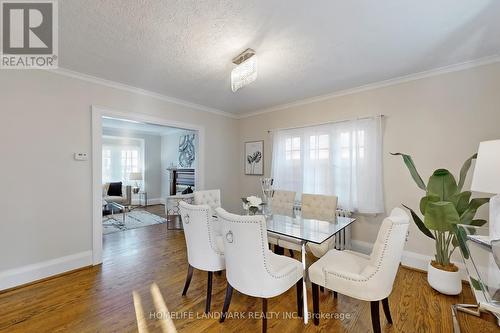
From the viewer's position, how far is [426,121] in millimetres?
2645

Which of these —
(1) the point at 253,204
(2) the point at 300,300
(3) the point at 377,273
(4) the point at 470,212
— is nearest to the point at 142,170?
(1) the point at 253,204

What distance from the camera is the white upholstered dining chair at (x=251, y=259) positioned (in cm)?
146

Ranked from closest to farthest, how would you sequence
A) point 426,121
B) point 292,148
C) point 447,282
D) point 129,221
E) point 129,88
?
point 447,282, point 426,121, point 129,88, point 292,148, point 129,221

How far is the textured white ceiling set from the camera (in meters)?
1.56

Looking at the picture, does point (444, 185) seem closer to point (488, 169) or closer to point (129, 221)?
point (488, 169)

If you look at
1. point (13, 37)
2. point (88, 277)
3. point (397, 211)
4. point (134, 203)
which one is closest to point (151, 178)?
point (134, 203)

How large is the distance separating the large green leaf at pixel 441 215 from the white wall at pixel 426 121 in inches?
32.4

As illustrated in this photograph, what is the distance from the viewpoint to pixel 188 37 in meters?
1.91

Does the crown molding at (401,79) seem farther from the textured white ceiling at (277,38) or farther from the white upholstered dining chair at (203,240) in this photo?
the white upholstered dining chair at (203,240)

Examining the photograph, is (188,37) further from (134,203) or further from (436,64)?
(134,203)

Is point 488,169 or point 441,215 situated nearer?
point 488,169

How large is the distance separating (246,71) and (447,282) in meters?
2.93

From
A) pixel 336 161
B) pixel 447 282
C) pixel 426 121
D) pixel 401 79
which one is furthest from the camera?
pixel 336 161
